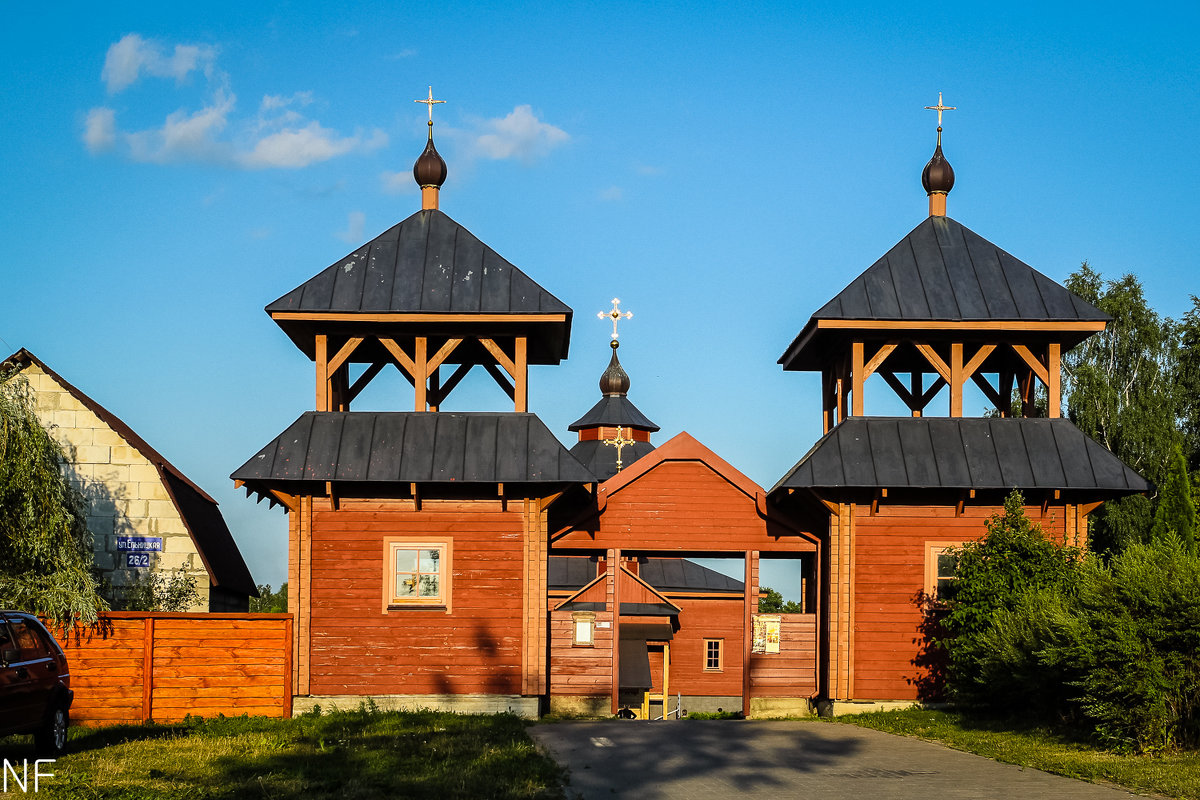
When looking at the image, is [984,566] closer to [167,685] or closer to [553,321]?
Result: [553,321]

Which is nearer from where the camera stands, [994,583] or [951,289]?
[994,583]

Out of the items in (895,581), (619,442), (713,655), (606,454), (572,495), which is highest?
(619,442)

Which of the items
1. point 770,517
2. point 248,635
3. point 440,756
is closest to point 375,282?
point 248,635

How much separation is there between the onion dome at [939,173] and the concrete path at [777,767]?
11.0 metres

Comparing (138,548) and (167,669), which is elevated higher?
(138,548)

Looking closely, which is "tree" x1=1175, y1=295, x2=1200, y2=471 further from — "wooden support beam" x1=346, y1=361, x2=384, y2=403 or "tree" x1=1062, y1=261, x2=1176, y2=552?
"wooden support beam" x1=346, y1=361, x2=384, y2=403

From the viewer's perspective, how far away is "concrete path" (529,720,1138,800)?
1321 cm

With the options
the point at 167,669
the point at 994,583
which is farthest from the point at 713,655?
the point at 167,669

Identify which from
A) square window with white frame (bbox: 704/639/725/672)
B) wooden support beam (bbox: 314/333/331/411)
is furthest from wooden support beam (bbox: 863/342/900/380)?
square window with white frame (bbox: 704/639/725/672)

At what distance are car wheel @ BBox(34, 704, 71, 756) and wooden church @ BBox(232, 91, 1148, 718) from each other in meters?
5.90

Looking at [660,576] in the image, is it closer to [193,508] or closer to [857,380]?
[193,508]

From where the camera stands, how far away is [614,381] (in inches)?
1946

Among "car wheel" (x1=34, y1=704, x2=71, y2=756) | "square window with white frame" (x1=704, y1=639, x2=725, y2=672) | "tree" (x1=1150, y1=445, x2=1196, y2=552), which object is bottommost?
"square window with white frame" (x1=704, y1=639, x2=725, y2=672)

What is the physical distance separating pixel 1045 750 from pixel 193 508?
20102mm
